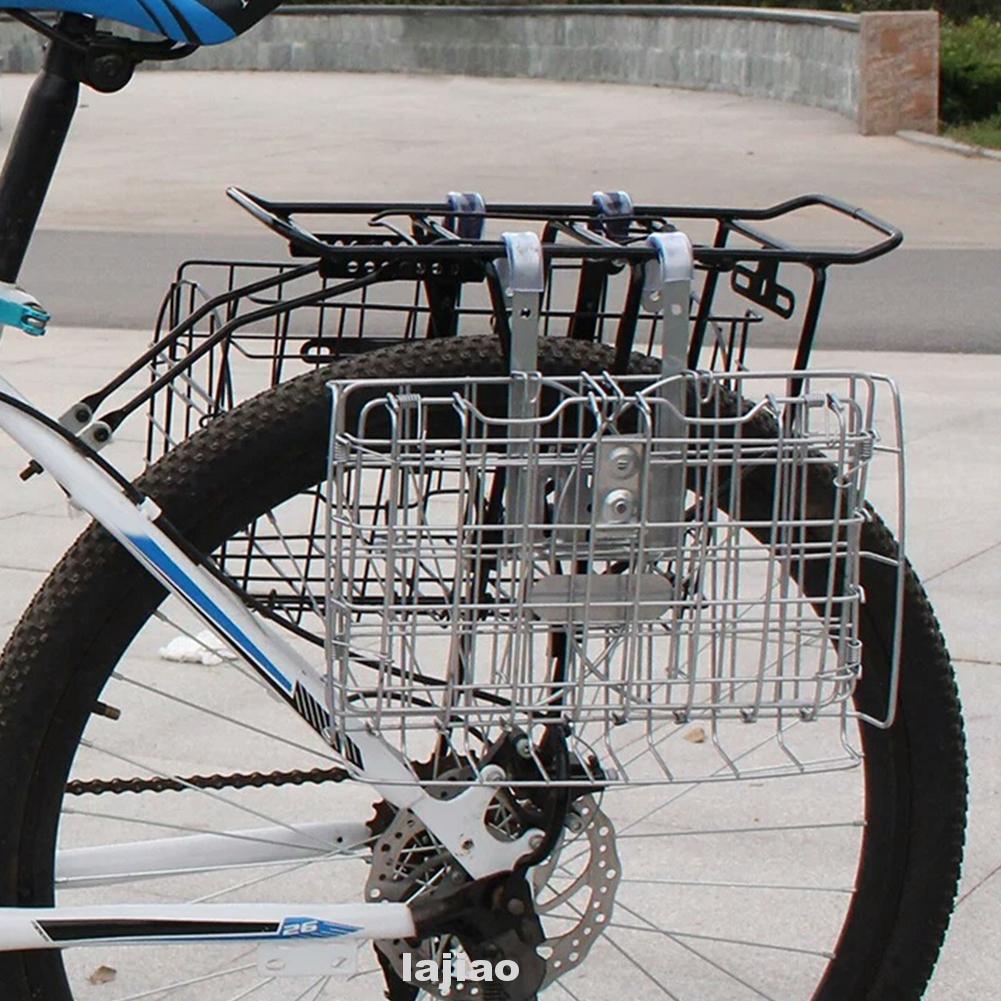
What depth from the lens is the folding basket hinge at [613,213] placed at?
2.32 meters

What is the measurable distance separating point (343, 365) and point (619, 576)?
36 centimetres

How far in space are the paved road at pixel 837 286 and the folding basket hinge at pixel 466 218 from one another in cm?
652

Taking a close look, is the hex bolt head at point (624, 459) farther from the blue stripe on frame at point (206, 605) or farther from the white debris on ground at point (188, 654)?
the white debris on ground at point (188, 654)

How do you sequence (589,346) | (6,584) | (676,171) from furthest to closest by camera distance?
(676,171) → (6,584) → (589,346)

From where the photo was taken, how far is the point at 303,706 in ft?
6.80

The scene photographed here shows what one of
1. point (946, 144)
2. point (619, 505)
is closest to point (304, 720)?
point (619, 505)

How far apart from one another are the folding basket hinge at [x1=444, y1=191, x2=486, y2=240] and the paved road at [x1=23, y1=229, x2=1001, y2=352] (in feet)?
21.4

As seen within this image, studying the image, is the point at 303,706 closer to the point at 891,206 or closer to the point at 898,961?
the point at 898,961

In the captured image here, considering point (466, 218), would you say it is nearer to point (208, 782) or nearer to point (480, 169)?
point (208, 782)

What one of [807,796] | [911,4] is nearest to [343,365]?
[807,796]

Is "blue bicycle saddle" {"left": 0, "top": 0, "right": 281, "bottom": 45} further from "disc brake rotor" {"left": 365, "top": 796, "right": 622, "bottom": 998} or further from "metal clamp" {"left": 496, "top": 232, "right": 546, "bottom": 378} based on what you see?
"disc brake rotor" {"left": 365, "top": 796, "right": 622, "bottom": 998}

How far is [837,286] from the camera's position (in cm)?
1028

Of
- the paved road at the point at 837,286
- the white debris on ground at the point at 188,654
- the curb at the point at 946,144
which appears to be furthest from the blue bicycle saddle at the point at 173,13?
the curb at the point at 946,144

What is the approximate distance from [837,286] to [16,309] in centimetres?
854
